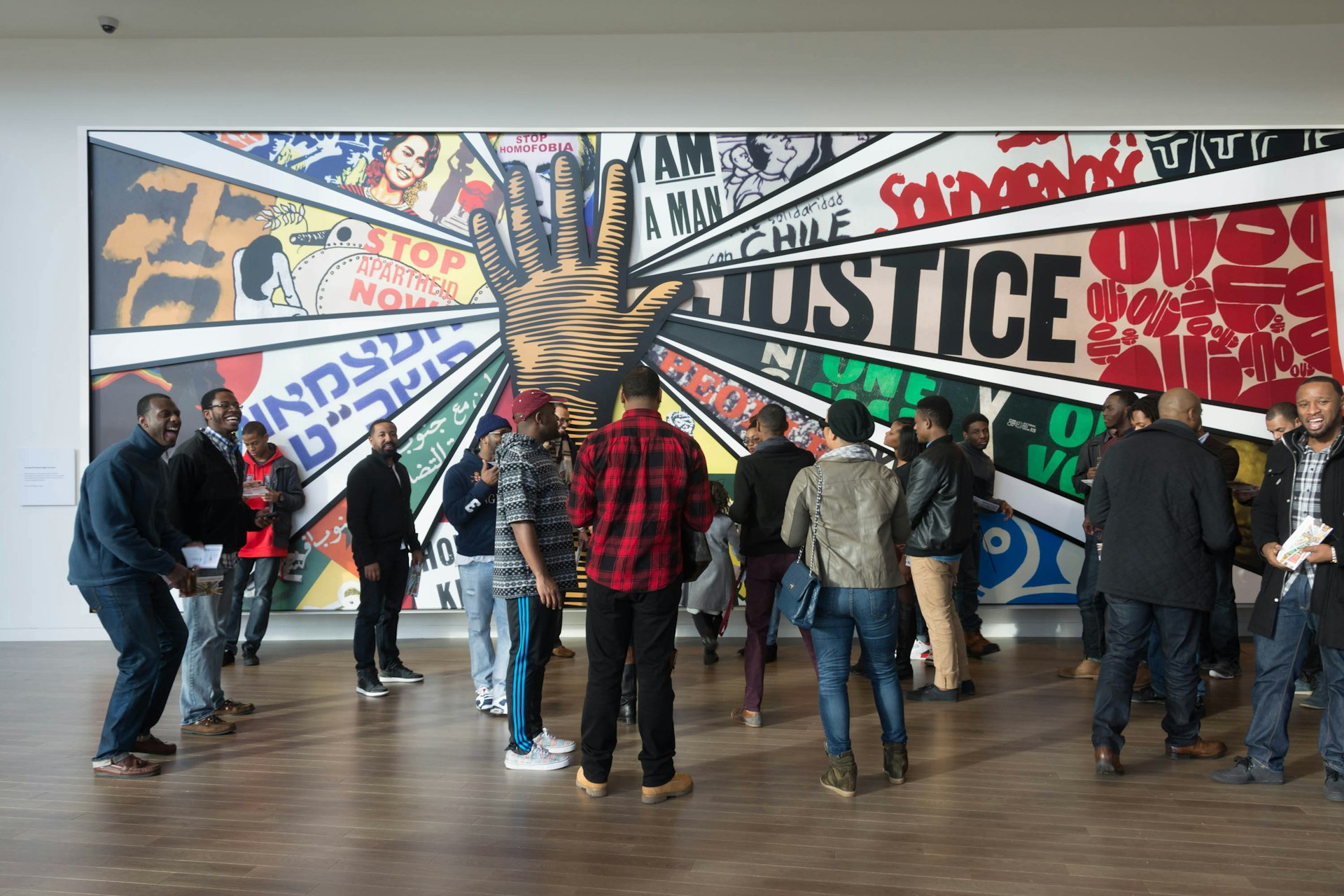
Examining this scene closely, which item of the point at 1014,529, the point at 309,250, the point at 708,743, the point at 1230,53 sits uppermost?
the point at 1230,53

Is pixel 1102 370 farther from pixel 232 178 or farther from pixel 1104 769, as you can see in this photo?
pixel 232 178

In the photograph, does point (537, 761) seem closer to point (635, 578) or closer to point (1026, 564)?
point (635, 578)

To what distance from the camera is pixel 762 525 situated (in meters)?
4.73

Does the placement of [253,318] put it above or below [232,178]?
below

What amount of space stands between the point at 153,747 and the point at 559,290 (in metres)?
4.15

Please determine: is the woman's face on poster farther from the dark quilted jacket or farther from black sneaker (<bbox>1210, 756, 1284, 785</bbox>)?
black sneaker (<bbox>1210, 756, 1284, 785</bbox>)

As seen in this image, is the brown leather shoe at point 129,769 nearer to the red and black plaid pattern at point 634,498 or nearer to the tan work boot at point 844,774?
the red and black plaid pattern at point 634,498

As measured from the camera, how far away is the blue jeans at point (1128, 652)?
12.9 ft

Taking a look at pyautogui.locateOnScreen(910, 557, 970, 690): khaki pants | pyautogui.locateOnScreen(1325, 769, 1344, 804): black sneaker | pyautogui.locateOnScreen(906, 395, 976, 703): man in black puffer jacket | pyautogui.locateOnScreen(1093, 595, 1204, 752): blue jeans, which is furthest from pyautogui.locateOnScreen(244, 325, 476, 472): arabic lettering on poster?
pyautogui.locateOnScreen(1325, 769, 1344, 804): black sneaker

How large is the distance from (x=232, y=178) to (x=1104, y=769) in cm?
705

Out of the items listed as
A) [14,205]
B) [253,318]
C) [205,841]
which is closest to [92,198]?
[14,205]

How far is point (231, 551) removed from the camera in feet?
16.2

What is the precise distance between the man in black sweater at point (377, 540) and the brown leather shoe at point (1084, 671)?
4273 mm

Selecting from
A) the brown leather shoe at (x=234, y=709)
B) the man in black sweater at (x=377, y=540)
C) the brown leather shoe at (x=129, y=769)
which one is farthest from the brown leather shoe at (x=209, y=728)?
the man in black sweater at (x=377, y=540)
